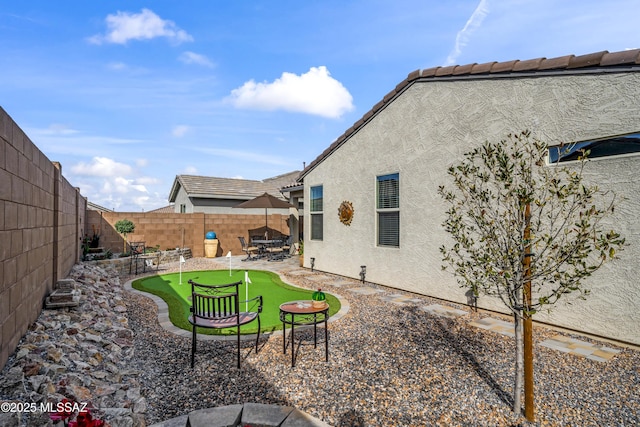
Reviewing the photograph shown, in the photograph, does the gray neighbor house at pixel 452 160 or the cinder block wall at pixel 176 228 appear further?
the cinder block wall at pixel 176 228

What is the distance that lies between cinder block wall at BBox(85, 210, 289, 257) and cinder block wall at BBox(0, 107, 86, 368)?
1002cm

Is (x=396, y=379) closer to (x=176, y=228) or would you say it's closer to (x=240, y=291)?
(x=240, y=291)

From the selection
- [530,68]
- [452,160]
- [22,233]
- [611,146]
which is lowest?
[22,233]

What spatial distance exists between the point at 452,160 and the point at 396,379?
17.2 feet

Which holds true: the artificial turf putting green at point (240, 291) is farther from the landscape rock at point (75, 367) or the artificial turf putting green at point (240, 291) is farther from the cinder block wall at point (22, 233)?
the cinder block wall at point (22, 233)

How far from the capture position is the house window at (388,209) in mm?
9125

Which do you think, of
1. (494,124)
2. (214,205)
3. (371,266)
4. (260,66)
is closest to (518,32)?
(494,124)

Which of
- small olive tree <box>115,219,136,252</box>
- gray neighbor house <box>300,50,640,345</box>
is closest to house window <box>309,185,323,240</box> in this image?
gray neighbor house <box>300,50,640,345</box>

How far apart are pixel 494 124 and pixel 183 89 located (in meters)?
9.86

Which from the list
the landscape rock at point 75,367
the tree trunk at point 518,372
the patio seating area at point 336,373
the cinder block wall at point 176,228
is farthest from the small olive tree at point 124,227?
the tree trunk at point 518,372

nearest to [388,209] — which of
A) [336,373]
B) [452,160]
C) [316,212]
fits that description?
[452,160]

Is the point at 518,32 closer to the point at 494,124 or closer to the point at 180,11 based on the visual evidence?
the point at 494,124

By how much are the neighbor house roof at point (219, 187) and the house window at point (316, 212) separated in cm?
1131

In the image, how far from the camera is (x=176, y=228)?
54.0 ft
